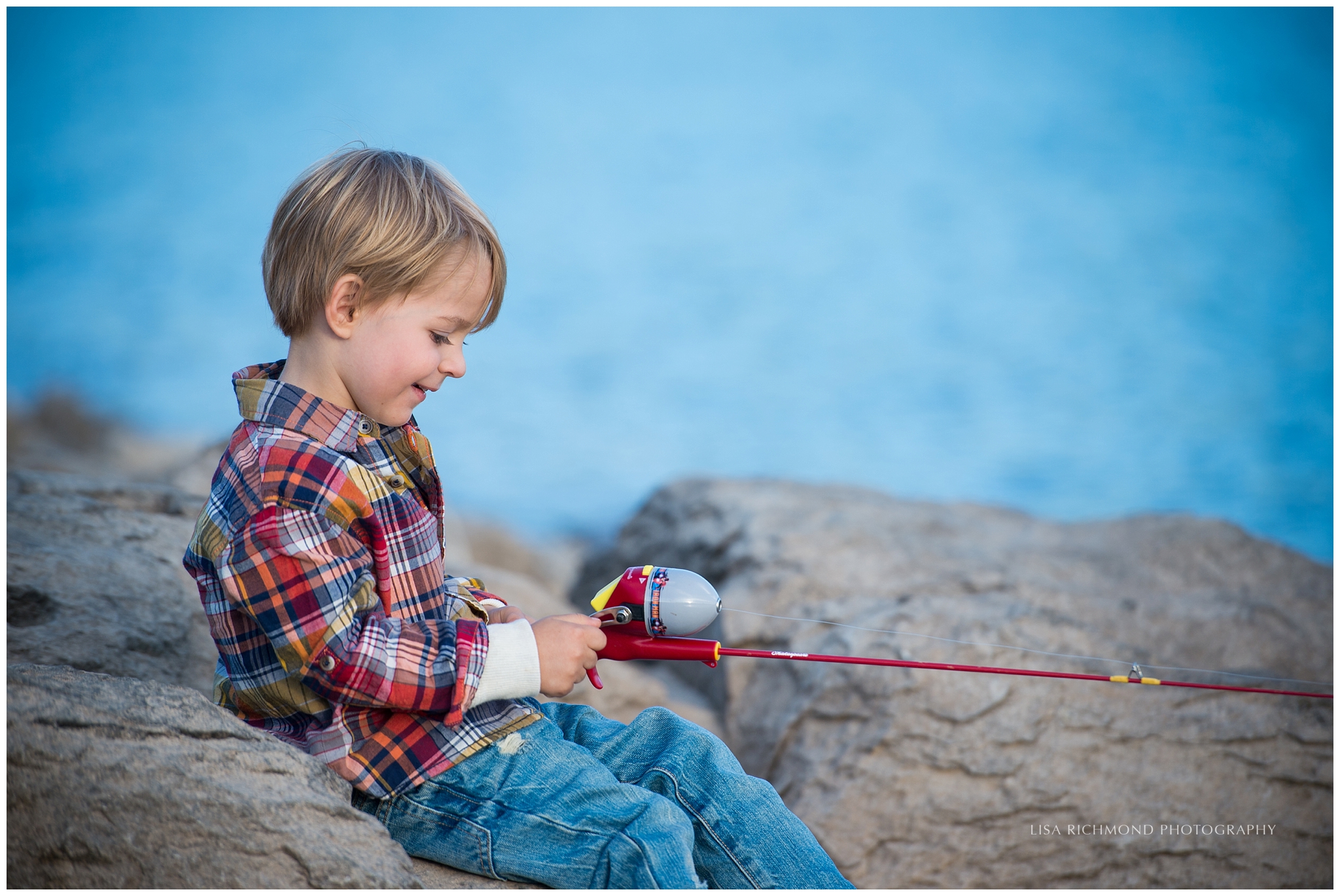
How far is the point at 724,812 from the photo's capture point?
4.43 feet

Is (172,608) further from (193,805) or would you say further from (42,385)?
(42,385)

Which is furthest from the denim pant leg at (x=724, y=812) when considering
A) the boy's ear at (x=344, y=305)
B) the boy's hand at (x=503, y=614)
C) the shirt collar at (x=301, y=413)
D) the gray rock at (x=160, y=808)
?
the boy's ear at (x=344, y=305)

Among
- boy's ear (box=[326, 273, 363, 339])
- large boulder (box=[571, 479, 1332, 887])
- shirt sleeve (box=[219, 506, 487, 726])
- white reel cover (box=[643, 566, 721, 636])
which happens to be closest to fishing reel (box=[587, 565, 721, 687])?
white reel cover (box=[643, 566, 721, 636])

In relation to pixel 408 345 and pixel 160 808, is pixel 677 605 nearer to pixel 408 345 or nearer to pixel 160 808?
pixel 408 345

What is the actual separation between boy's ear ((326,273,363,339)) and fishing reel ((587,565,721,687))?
0.47 metres

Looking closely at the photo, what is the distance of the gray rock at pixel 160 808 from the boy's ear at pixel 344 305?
48 cm

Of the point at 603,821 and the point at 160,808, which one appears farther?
the point at 603,821

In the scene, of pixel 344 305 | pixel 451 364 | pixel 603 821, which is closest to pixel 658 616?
pixel 603 821

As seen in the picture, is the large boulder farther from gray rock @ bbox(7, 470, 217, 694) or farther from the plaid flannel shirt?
gray rock @ bbox(7, 470, 217, 694)

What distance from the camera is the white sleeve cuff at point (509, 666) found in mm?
1269

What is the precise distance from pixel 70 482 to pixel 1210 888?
2.43 m

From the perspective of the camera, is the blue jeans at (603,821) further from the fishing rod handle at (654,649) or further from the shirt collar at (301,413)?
the shirt collar at (301,413)

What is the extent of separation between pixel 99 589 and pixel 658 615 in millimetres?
1044

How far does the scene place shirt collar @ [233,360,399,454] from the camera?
1.28 meters
